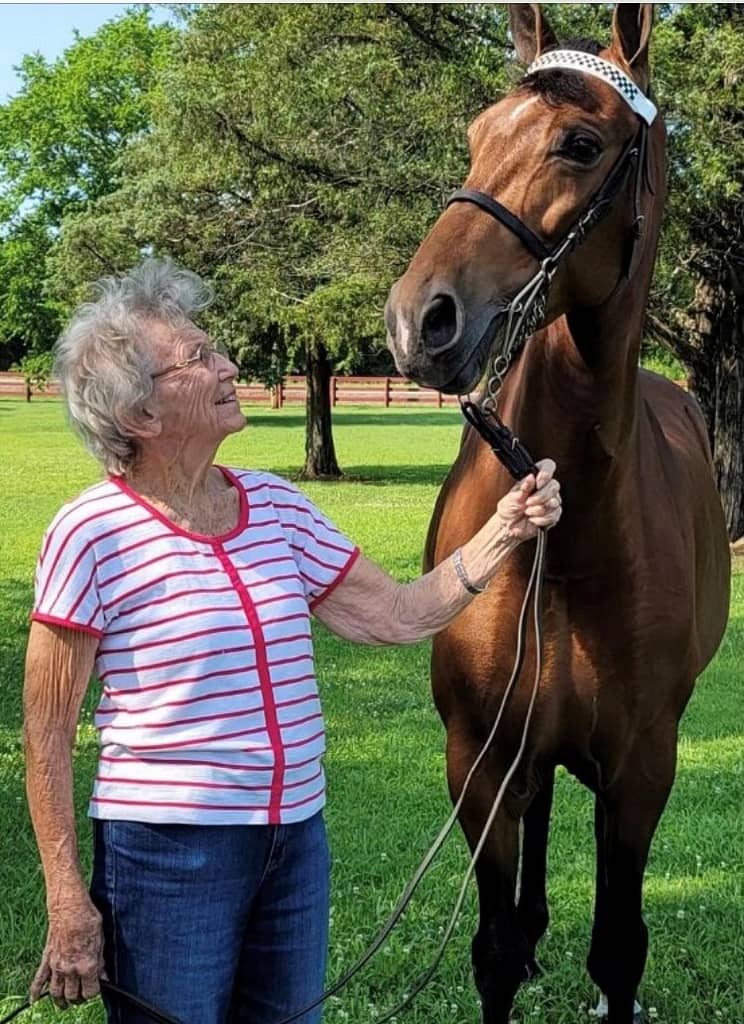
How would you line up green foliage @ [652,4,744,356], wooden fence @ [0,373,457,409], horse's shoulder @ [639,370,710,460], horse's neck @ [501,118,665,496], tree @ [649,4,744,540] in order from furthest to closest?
wooden fence @ [0,373,457,409]
tree @ [649,4,744,540]
green foliage @ [652,4,744,356]
horse's shoulder @ [639,370,710,460]
horse's neck @ [501,118,665,496]

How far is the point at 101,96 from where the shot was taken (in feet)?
125

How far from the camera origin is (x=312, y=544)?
2.35 m

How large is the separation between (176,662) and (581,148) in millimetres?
1265

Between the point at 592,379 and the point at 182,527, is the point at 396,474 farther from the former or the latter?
the point at 182,527

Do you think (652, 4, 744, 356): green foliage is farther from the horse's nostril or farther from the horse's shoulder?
the horse's nostril

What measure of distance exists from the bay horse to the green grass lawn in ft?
1.02

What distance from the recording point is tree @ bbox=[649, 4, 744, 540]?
30.4 ft

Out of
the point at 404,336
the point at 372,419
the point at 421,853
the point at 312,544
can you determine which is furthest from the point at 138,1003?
the point at 372,419

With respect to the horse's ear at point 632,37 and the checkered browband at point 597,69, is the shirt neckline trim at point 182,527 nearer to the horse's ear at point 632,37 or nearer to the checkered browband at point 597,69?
the checkered browband at point 597,69

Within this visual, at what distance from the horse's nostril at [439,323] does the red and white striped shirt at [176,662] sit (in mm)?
521

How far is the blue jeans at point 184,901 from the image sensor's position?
6.64 ft

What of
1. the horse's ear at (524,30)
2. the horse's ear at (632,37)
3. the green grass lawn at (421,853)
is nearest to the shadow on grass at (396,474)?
the green grass lawn at (421,853)

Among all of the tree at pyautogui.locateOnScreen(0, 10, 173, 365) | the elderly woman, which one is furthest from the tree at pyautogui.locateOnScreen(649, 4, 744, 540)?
the tree at pyautogui.locateOnScreen(0, 10, 173, 365)

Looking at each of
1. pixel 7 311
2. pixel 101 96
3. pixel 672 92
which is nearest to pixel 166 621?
pixel 672 92
